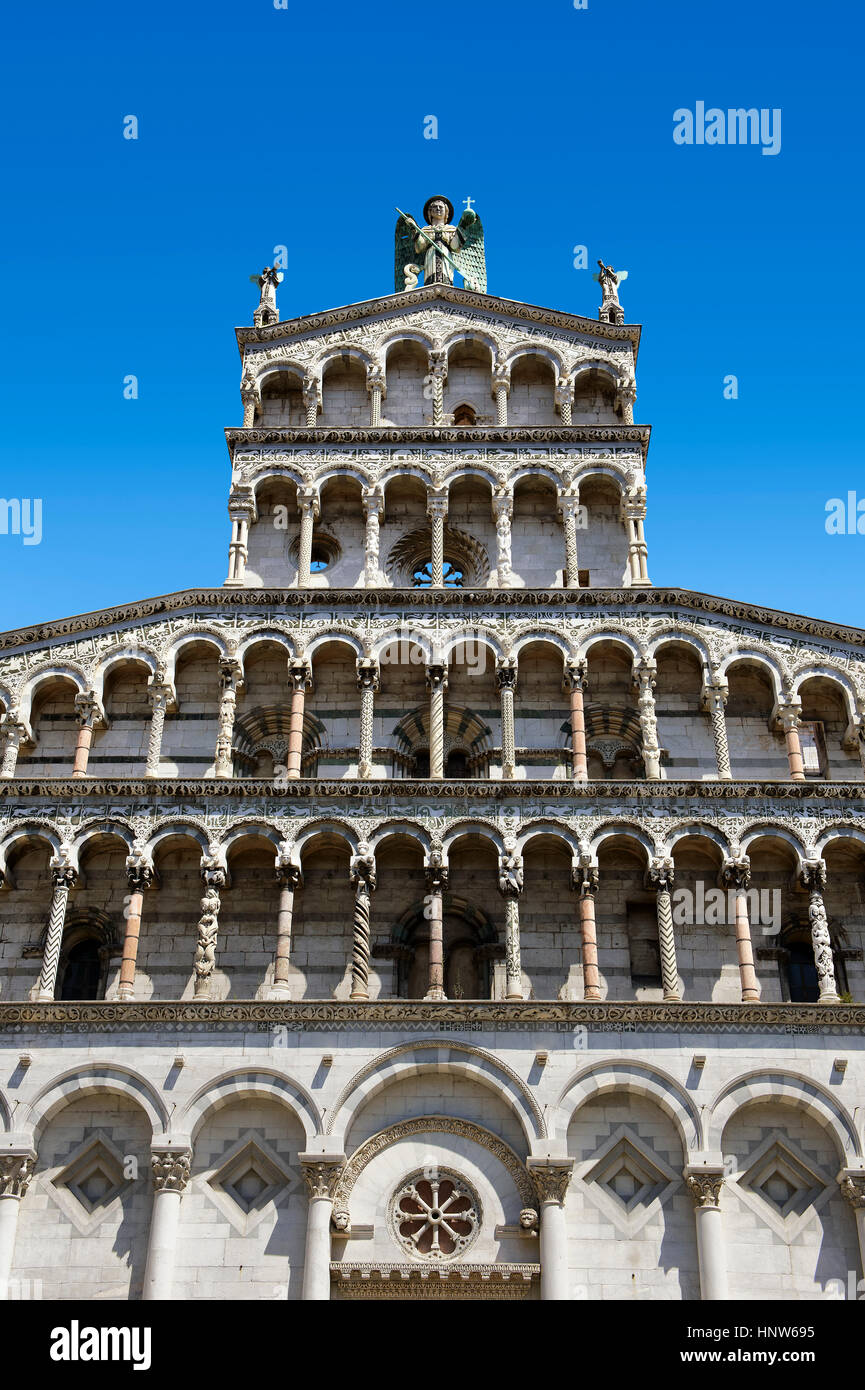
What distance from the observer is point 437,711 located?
1011 inches

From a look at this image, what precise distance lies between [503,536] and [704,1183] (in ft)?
39.2

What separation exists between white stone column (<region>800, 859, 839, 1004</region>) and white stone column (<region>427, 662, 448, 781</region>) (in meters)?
5.98

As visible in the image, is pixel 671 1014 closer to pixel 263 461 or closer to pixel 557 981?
pixel 557 981

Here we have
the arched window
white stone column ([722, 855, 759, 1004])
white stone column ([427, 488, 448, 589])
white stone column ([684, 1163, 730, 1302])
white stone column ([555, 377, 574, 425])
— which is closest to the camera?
white stone column ([684, 1163, 730, 1302])

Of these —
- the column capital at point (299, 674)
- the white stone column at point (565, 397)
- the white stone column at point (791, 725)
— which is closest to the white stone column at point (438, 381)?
the white stone column at point (565, 397)

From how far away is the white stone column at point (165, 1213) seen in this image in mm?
20859

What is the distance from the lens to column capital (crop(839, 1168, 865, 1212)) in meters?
21.2

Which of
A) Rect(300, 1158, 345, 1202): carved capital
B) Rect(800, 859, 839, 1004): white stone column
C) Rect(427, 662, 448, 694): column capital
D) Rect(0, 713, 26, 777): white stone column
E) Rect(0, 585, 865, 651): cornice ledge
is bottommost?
Rect(300, 1158, 345, 1202): carved capital

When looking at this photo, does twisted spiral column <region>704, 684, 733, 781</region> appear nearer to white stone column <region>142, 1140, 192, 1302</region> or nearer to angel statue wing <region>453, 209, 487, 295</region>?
white stone column <region>142, 1140, 192, 1302</region>

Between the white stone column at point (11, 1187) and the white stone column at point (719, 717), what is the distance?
12.0 meters

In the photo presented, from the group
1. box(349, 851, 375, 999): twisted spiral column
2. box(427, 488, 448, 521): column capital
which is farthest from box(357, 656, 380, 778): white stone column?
box(427, 488, 448, 521): column capital

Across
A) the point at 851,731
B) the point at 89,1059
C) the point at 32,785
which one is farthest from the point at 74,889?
the point at 851,731

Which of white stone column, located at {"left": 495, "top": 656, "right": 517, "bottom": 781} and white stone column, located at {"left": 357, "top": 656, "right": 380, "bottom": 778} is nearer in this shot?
white stone column, located at {"left": 495, "top": 656, "right": 517, "bottom": 781}

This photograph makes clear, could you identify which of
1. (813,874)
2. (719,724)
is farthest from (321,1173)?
(719,724)
